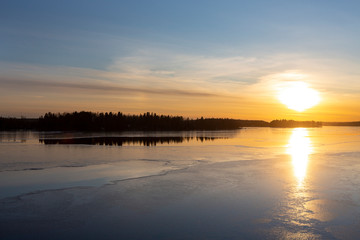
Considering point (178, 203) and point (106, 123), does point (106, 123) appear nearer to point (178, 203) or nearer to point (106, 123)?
point (106, 123)

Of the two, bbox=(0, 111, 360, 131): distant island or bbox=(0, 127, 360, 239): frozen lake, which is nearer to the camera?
bbox=(0, 127, 360, 239): frozen lake

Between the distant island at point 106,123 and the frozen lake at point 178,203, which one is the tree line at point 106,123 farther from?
the frozen lake at point 178,203

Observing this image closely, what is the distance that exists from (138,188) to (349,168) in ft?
36.0

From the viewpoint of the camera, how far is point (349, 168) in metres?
14.7

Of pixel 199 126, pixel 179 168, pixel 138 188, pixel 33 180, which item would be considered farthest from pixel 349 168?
pixel 199 126

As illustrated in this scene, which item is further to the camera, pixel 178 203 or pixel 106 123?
pixel 106 123

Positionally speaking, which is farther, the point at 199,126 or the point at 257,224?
the point at 199,126

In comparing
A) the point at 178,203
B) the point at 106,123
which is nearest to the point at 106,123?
the point at 106,123

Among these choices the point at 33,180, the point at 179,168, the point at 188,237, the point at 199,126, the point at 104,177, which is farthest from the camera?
the point at 199,126

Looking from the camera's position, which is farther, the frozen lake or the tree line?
the tree line

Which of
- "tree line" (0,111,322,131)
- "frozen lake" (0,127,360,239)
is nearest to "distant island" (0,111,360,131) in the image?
"tree line" (0,111,322,131)

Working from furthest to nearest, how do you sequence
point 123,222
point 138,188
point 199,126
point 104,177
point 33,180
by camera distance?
point 199,126 → point 104,177 → point 33,180 → point 138,188 → point 123,222

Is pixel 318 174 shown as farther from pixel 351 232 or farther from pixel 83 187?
pixel 83 187

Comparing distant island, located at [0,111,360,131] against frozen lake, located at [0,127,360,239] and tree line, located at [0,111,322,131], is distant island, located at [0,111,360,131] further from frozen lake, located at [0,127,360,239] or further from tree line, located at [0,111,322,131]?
frozen lake, located at [0,127,360,239]
